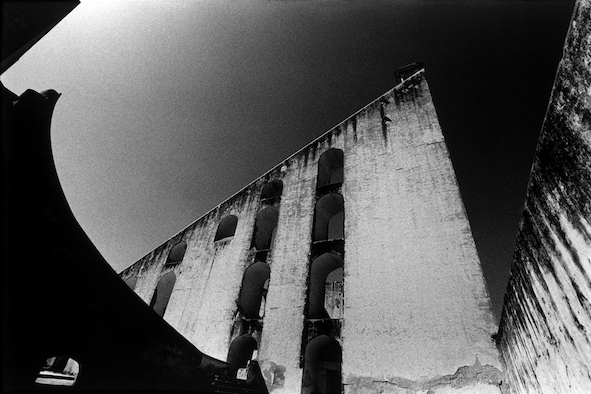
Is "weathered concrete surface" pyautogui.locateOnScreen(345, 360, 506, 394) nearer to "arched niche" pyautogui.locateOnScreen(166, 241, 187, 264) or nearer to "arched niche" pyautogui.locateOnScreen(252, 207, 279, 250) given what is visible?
"arched niche" pyautogui.locateOnScreen(252, 207, 279, 250)

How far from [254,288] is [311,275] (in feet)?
6.56

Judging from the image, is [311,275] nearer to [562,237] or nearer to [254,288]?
[254,288]

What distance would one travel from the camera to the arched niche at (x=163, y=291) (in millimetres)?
9594

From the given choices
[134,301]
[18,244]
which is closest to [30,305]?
[18,244]

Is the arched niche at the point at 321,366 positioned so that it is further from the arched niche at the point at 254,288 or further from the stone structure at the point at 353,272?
the arched niche at the point at 254,288

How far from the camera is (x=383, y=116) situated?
28.0ft

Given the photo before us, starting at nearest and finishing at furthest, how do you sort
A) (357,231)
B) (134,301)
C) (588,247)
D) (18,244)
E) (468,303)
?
(588,247) → (18,244) → (134,301) → (468,303) → (357,231)

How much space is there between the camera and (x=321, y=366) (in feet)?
22.4

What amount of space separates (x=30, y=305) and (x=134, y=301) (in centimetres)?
98

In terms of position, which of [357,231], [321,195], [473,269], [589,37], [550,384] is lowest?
[550,384]

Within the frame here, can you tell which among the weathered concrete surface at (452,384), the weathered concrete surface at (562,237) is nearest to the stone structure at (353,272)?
the weathered concrete surface at (452,384)

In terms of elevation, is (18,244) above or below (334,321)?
below

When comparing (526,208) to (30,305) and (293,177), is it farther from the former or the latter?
(293,177)

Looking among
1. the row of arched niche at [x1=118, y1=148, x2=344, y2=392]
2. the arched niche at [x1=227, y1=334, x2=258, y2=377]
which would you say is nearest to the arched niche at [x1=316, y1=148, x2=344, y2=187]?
the row of arched niche at [x1=118, y1=148, x2=344, y2=392]
